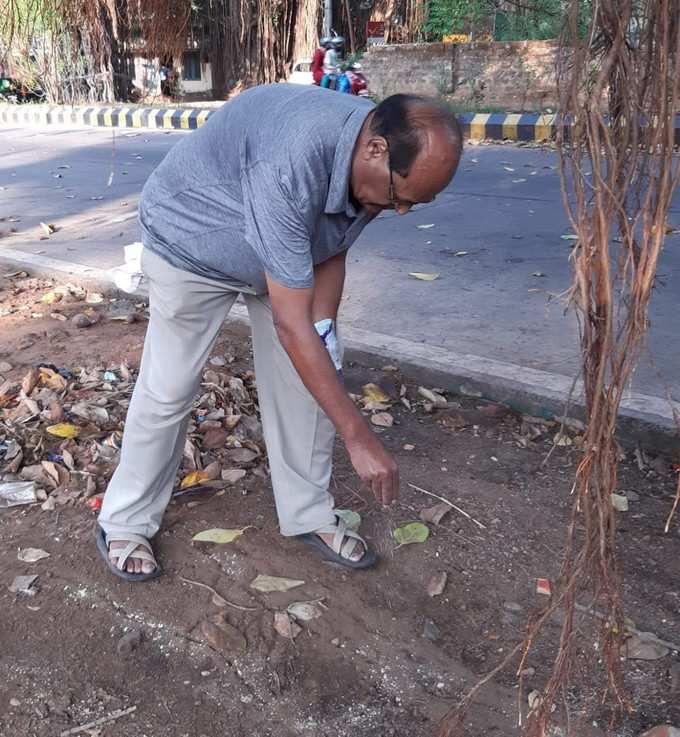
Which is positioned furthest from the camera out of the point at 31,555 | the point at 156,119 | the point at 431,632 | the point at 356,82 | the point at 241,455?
the point at 156,119

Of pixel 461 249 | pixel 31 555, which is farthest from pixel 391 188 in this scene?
pixel 461 249

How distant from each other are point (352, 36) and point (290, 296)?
0.71 m

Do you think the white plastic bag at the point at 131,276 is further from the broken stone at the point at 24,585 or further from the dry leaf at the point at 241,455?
the broken stone at the point at 24,585

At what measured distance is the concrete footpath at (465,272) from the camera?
136 inches

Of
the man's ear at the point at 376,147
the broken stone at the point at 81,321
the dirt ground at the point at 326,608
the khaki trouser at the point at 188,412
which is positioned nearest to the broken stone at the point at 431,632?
the dirt ground at the point at 326,608

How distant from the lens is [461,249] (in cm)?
560

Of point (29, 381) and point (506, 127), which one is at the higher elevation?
point (506, 127)

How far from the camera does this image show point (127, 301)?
4.84 m

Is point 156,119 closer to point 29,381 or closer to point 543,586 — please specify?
point 29,381

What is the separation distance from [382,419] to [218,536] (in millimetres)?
Answer: 967

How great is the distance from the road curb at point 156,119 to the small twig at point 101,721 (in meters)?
9.13

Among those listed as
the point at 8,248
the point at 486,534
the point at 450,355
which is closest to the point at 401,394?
the point at 450,355

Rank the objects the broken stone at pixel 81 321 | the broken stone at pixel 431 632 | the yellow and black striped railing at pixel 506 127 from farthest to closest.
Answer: the yellow and black striped railing at pixel 506 127 < the broken stone at pixel 81 321 < the broken stone at pixel 431 632

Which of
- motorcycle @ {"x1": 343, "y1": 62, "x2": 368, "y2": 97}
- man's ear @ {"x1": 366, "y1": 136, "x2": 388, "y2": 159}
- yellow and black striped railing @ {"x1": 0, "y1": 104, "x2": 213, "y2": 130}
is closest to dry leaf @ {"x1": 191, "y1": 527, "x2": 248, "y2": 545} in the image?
man's ear @ {"x1": 366, "y1": 136, "x2": 388, "y2": 159}
